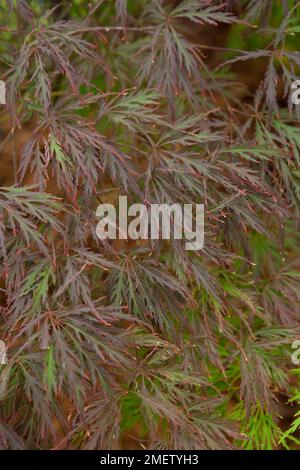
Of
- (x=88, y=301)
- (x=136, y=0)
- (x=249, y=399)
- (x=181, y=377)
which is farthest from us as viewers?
(x=136, y=0)

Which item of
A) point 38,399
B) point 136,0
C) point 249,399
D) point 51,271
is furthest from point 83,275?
point 136,0

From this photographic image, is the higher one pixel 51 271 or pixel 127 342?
pixel 51 271

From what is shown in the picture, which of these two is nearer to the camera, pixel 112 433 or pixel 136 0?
pixel 112 433

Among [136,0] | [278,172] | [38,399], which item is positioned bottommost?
[38,399]

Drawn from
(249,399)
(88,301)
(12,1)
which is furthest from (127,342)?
(12,1)

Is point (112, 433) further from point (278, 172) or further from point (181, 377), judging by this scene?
point (278, 172)

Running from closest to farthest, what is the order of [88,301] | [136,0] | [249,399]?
[88,301] < [249,399] < [136,0]

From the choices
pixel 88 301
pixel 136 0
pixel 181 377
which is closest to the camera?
pixel 88 301
